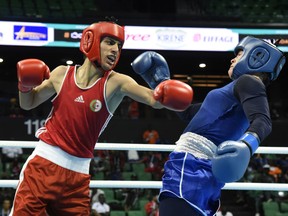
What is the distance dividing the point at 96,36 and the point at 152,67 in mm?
380

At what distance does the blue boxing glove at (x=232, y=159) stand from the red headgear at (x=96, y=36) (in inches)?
29.3

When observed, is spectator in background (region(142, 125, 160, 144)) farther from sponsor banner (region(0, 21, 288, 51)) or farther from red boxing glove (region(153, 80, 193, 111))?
red boxing glove (region(153, 80, 193, 111))

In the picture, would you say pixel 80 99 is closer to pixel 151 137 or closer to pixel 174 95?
pixel 174 95

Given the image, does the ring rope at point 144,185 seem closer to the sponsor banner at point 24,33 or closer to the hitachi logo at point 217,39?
the sponsor banner at point 24,33

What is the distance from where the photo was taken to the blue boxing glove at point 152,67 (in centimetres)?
230

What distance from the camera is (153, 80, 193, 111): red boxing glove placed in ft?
6.16

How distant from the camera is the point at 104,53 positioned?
213cm

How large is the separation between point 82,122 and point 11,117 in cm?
874

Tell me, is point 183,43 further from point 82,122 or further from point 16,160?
point 82,122

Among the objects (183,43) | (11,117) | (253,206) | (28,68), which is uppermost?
(183,43)

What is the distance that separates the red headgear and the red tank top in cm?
11

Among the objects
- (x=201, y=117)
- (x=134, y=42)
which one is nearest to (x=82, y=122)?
(x=201, y=117)

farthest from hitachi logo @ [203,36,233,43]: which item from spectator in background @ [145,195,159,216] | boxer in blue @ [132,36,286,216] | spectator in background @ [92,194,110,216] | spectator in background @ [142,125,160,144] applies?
boxer in blue @ [132,36,286,216]

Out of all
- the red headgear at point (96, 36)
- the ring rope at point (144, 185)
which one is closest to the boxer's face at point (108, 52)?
the red headgear at point (96, 36)
